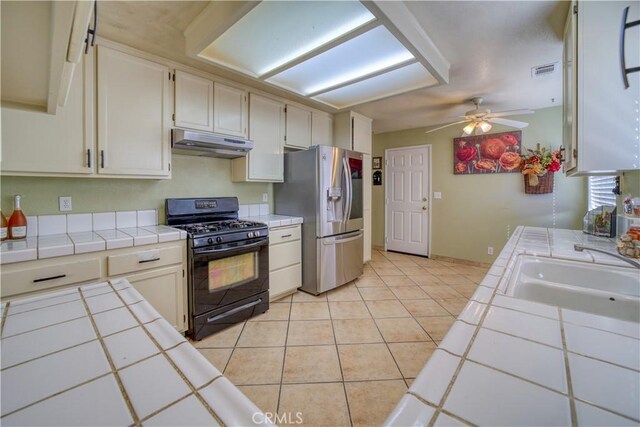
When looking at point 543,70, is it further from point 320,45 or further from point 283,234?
point 283,234

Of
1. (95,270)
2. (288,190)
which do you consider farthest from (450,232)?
(95,270)

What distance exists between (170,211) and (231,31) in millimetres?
1535

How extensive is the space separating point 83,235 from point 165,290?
68 cm

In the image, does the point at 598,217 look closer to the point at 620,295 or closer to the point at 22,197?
the point at 620,295

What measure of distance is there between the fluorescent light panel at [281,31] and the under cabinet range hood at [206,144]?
0.59m

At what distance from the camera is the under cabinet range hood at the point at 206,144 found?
2145mm

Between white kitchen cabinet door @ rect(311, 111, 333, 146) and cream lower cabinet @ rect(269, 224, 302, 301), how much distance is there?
4.15 ft

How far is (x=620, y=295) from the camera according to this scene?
991 millimetres

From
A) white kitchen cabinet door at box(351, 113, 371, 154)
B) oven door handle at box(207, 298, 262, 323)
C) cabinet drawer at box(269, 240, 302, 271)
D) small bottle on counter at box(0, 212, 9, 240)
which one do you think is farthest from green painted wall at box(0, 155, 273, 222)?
A: white kitchen cabinet door at box(351, 113, 371, 154)

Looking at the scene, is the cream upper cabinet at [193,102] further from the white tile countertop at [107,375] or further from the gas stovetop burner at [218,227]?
the white tile countertop at [107,375]

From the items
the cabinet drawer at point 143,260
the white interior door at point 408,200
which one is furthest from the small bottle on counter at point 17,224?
the white interior door at point 408,200

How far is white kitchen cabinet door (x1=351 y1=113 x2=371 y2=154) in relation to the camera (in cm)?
367

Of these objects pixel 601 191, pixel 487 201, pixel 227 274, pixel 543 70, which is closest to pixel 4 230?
pixel 227 274

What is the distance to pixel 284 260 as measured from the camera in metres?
2.82
